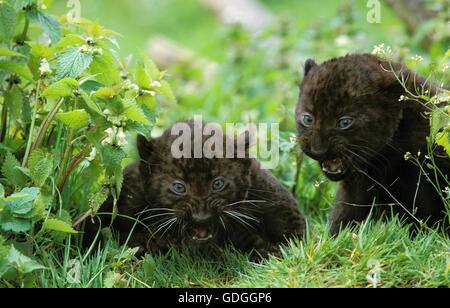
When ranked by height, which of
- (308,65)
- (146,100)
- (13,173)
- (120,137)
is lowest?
(13,173)

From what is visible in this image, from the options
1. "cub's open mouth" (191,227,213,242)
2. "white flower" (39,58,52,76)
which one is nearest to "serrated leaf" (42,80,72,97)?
"white flower" (39,58,52,76)

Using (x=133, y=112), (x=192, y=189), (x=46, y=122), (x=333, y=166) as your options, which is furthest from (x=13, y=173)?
(x=333, y=166)

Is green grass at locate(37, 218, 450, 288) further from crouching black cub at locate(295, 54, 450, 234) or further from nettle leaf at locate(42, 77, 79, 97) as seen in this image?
nettle leaf at locate(42, 77, 79, 97)

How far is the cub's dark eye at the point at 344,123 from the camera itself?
147 inches

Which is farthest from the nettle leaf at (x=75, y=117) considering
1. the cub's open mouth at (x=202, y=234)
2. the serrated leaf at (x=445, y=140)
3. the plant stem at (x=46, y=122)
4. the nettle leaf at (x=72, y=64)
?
the serrated leaf at (x=445, y=140)

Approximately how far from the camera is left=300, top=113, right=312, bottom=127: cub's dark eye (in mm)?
3922

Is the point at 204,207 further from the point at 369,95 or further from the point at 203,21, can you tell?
the point at 203,21

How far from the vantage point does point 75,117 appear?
3.43m

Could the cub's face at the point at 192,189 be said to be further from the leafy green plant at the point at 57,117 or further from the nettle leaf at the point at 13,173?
the nettle leaf at the point at 13,173

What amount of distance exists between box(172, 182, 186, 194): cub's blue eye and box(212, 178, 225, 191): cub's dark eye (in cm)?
20

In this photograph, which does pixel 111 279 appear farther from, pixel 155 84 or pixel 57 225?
pixel 155 84

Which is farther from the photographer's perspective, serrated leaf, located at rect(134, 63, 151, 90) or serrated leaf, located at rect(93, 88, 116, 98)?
serrated leaf, located at rect(134, 63, 151, 90)

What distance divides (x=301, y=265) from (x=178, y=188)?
97cm

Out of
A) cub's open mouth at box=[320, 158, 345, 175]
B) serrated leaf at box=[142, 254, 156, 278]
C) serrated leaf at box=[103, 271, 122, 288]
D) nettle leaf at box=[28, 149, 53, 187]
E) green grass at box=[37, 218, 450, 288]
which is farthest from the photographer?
cub's open mouth at box=[320, 158, 345, 175]
